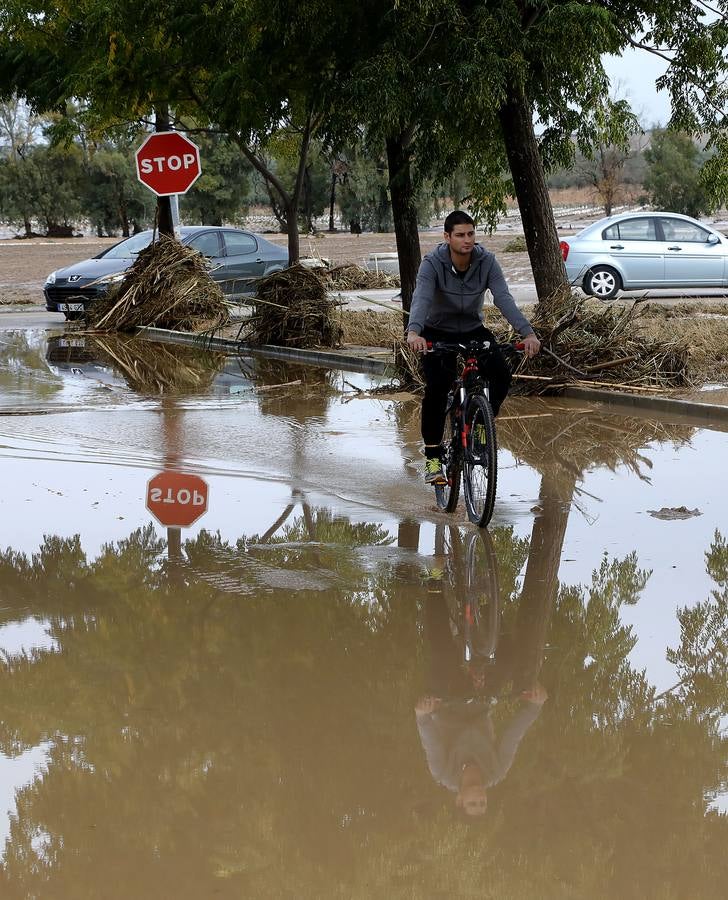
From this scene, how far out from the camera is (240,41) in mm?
16328

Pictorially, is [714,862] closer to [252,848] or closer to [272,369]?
[252,848]

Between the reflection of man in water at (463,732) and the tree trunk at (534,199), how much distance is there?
9.40 meters

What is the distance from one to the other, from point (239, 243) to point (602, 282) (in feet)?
22.2

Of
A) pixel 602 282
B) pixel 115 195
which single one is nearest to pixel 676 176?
pixel 115 195

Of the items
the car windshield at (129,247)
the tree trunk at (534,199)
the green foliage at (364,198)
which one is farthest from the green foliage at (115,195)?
the tree trunk at (534,199)

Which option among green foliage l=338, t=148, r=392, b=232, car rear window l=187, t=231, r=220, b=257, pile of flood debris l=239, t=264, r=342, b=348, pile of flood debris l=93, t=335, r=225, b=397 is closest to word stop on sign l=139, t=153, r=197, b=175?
car rear window l=187, t=231, r=220, b=257

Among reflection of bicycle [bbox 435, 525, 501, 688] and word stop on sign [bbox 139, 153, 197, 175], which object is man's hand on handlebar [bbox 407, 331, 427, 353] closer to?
reflection of bicycle [bbox 435, 525, 501, 688]

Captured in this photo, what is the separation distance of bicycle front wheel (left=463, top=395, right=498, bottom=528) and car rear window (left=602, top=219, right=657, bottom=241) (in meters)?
17.0

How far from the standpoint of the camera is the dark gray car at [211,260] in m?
24.5

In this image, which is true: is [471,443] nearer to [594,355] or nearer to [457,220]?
[457,220]

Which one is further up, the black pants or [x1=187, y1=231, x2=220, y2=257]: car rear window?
[x1=187, y1=231, x2=220, y2=257]: car rear window

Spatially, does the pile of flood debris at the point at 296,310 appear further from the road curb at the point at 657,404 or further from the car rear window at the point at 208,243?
the car rear window at the point at 208,243

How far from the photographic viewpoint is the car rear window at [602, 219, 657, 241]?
24.5 metres

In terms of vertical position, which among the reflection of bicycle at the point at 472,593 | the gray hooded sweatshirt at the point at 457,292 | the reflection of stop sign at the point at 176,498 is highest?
the gray hooded sweatshirt at the point at 457,292
